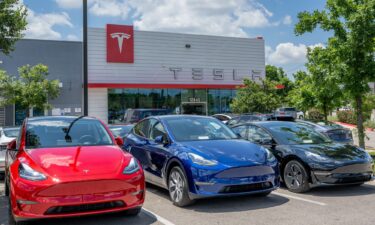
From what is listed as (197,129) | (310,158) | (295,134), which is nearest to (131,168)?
(197,129)

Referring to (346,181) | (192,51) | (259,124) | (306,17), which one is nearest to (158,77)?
(192,51)

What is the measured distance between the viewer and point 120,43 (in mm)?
31188

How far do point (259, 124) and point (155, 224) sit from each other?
4.26 meters

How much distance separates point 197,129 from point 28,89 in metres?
18.5

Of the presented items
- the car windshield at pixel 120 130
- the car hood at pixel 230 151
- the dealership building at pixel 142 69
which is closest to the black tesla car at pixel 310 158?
the car hood at pixel 230 151

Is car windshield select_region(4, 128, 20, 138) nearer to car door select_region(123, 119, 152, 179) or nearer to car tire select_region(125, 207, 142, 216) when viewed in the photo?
car door select_region(123, 119, 152, 179)

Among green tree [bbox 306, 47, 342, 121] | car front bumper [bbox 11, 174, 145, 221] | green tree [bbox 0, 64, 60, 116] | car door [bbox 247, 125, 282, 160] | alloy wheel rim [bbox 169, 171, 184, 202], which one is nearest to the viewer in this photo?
car front bumper [bbox 11, 174, 145, 221]

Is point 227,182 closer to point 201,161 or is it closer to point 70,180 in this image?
point 201,161

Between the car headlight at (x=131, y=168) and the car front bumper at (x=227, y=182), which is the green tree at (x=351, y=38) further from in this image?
the car headlight at (x=131, y=168)

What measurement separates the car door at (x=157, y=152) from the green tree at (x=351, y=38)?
19.2 ft

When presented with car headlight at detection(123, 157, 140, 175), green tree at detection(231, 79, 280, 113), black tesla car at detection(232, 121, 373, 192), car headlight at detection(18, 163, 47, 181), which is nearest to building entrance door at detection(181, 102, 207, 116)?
green tree at detection(231, 79, 280, 113)

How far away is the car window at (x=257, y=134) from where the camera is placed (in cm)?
876

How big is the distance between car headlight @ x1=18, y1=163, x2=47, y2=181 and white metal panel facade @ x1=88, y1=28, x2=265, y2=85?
25.7 meters

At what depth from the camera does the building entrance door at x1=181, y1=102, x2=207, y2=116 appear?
108 feet
